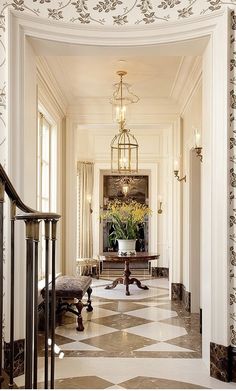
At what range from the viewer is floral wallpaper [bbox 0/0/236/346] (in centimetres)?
351

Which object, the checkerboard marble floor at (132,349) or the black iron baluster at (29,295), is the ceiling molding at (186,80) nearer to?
the checkerboard marble floor at (132,349)

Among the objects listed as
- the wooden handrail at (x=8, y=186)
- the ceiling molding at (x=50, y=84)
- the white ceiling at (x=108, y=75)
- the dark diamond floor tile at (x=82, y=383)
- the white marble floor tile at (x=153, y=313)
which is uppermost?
the white ceiling at (x=108, y=75)

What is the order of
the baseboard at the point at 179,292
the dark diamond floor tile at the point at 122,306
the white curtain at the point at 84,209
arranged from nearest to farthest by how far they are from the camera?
the dark diamond floor tile at the point at 122,306, the baseboard at the point at 179,292, the white curtain at the point at 84,209

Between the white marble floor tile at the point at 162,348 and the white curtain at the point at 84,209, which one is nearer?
the white marble floor tile at the point at 162,348

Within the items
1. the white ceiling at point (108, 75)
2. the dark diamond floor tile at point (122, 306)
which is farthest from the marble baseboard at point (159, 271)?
the white ceiling at point (108, 75)

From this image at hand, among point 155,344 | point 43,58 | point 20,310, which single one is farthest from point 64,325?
point 43,58

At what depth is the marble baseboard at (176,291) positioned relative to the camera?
23.1ft

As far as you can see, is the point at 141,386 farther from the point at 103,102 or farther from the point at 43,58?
the point at 103,102

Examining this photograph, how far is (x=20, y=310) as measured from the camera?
3.61 m

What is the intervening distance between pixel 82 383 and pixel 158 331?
6.15ft

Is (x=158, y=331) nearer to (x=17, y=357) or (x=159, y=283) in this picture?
(x=17, y=357)

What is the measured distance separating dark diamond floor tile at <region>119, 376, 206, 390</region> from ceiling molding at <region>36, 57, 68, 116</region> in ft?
11.4

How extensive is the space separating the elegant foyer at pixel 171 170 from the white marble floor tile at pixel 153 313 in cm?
2

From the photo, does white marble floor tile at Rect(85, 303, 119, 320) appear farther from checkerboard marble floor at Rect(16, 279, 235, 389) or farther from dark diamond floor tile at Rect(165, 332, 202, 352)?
dark diamond floor tile at Rect(165, 332, 202, 352)
